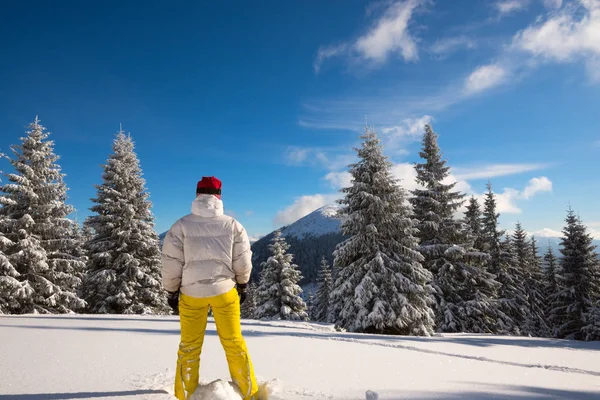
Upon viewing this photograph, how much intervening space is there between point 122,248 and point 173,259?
1748 centimetres

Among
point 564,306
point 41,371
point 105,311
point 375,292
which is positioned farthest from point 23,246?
point 564,306

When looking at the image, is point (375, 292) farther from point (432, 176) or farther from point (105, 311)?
point (105, 311)

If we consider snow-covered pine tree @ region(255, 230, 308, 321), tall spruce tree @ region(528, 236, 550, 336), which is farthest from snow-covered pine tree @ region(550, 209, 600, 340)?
snow-covered pine tree @ region(255, 230, 308, 321)

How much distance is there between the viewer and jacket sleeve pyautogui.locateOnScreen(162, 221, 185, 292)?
3213mm

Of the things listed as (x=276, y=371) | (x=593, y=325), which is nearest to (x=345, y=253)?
(x=276, y=371)

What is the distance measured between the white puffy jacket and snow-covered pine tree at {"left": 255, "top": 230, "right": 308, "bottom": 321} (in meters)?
22.1

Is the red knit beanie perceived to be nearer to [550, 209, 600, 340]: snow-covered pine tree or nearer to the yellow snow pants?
the yellow snow pants

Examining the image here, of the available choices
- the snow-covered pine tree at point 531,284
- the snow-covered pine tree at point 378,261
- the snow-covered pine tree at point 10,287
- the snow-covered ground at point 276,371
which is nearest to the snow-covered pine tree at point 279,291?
the snow-covered pine tree at point 378,261

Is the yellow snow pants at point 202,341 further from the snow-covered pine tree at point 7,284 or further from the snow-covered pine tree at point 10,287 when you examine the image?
Answer: the snow-covered pine tree at point 7,284

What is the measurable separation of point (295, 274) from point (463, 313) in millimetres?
13217

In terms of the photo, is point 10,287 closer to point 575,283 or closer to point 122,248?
point 122,248

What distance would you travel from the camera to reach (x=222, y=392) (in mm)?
2893

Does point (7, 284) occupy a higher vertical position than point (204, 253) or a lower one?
lower

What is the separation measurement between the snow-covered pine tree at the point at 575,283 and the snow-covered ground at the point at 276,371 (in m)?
23.7
